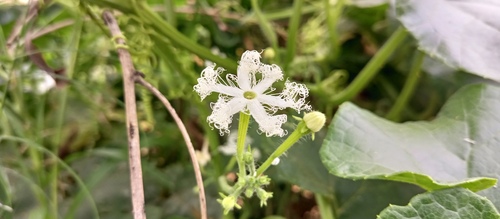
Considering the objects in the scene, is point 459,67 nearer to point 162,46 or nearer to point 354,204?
point 354,204

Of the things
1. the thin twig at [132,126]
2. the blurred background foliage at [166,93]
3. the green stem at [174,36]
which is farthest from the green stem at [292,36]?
the thin twig at [132,126]

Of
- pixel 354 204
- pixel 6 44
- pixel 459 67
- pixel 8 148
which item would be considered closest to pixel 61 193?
pixel 8 148

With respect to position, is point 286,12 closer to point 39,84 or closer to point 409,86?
point 409,86

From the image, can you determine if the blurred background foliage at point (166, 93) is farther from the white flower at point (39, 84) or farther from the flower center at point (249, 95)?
the flower center at point (249, 95)

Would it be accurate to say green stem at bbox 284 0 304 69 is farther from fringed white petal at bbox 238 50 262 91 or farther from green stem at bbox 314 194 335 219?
fringed white petal at bbox 238 50 262 91

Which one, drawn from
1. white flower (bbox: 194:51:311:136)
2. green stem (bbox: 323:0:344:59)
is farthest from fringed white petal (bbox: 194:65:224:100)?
green stem (bbox: 323:0:344:59)

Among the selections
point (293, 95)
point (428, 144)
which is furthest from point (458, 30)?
point (293, 95)

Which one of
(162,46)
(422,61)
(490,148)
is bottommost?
(490,148)
